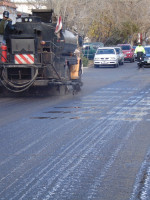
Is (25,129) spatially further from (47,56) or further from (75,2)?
(75,2)

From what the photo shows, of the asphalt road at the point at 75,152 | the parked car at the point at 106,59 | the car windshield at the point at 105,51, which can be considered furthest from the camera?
the car windshield at the point at 105,51

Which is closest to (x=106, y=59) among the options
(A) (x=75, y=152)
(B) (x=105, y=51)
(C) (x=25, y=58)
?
(B) (x=105, y=51)

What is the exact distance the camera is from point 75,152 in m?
7.74

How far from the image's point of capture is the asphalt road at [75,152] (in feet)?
19.0

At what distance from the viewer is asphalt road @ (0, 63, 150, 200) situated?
5.79 m

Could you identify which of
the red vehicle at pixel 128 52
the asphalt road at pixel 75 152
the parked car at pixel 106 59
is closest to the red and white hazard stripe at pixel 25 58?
the asphalt road at pixel 75 152

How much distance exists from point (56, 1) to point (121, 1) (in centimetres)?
2454

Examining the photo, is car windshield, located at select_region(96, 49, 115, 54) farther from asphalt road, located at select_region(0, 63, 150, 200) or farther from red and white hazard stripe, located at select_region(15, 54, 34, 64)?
asphalt road, located at select_region(0, 63, 150, 200)

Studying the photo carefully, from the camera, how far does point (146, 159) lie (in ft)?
23.9

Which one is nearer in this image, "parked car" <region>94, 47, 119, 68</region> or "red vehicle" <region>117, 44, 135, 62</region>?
"parked car" <region>94, 47, 119, 68</region>

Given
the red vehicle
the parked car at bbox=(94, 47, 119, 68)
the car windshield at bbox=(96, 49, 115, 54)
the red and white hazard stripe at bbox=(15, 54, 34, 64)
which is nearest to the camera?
the red and white hazard stripe at bbox=(15, 54, 34, 64)

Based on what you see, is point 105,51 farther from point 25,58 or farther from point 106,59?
point 25,58

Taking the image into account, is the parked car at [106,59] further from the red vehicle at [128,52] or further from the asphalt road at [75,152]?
the asphalt road at [75,152]

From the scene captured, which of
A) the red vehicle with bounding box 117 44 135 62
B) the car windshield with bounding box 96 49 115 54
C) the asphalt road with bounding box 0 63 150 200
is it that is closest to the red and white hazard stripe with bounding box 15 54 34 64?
the asphalt road with bounding box 0 63 150 200
